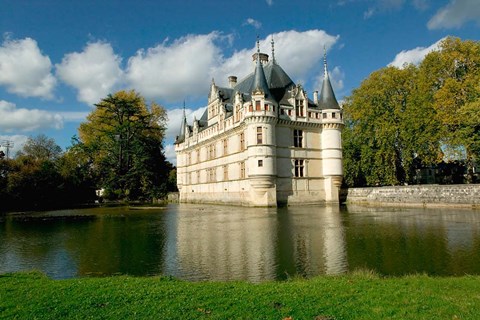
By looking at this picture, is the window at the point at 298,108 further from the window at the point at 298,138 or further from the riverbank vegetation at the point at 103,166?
the riverbank vegetation at the point at 103,166

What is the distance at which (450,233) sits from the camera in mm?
14414

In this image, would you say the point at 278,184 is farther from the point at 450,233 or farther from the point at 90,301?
the point at 90,301

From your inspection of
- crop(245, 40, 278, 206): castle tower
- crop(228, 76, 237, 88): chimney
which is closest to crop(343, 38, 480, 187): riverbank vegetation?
crop(245, 40, 278, 206): castle tower

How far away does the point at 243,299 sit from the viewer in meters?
5.95

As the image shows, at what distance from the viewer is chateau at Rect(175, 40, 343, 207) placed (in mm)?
34312

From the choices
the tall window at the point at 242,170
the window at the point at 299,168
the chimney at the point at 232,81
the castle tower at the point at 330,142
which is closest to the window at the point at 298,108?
the castle tower at the point at 330,142

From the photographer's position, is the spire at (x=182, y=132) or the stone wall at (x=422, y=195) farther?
the spire at (x=182, y=132)

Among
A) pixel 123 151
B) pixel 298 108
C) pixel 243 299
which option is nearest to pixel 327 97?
pixel 298 108

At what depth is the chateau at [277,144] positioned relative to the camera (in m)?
34.3

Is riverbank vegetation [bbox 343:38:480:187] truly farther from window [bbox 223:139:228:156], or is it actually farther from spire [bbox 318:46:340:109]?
window [bbox 223:139:228:156]

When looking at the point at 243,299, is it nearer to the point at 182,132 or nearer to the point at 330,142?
the point at 330,142

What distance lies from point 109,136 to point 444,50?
123 feet

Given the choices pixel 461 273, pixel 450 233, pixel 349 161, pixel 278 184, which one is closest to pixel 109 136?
pixel 278 184

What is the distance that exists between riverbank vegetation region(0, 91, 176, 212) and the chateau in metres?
10.2
